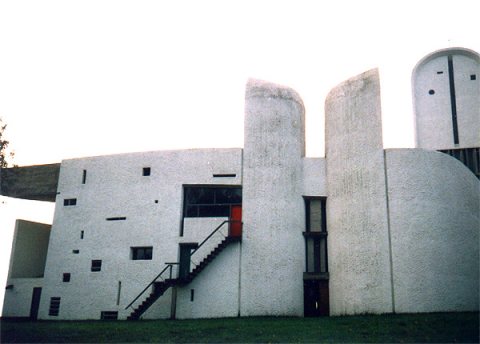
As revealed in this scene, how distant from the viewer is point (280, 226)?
82.8 ft

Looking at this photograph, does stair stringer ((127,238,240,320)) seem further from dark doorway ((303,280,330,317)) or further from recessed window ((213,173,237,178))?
dark doorway ((303,280,330,317))

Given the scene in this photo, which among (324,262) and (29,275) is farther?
(29,275)

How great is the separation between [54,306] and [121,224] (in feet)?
19.7

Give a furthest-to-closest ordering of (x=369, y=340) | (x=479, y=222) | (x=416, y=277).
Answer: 1. (x=479, y=222)
2. (x=416, y=277)
3. (x=369, y=340)

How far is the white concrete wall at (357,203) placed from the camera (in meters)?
23.1

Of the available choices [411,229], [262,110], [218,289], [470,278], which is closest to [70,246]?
[218,289]

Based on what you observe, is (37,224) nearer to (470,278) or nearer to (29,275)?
(29,275)

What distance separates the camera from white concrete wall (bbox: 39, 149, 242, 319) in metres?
26.9

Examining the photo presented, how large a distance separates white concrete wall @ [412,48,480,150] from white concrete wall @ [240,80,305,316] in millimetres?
9665

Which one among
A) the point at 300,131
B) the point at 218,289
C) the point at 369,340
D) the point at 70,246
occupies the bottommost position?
the point at 369,340

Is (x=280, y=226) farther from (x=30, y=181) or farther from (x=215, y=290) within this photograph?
(x=30, y=181)

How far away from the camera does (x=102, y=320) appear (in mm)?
26047

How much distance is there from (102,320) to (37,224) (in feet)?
34.4

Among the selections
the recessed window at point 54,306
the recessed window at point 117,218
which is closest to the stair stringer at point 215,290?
the recessed window at point 117,218
